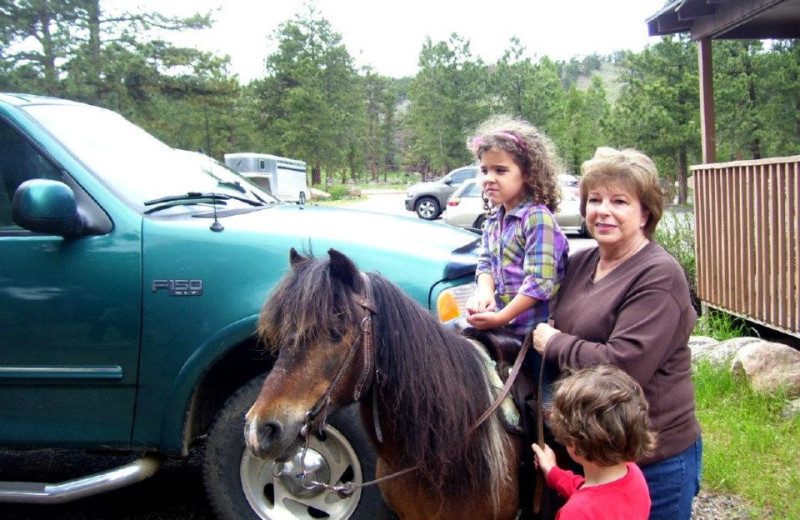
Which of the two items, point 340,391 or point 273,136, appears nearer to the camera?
point 340,391

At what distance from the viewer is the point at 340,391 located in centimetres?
187

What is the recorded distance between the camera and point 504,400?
222 centimetres

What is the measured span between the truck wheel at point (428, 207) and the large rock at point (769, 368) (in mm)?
18822

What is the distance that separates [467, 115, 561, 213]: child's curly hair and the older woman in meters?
0.41

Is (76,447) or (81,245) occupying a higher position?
(81,245)

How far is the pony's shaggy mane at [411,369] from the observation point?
1.86m

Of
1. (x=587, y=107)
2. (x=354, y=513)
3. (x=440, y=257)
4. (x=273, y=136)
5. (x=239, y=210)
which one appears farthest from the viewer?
(x=587, y=107)

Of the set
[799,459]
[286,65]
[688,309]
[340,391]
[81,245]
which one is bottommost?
[799,459]

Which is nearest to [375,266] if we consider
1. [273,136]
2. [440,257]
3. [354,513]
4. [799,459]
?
[440,257]

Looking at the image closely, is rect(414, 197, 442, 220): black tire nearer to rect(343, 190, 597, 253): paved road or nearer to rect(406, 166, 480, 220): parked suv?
rect(406, 166, 480, 220): parked suv

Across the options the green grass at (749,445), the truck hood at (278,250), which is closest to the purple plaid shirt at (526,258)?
the truck hood at (278,250)

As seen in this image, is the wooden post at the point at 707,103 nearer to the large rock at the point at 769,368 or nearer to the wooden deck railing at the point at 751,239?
the wooden deck railing at the point at 751,239

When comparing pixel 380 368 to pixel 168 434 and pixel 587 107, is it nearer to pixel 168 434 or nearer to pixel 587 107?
pixel 168 434

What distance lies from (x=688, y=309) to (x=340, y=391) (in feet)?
3.74
